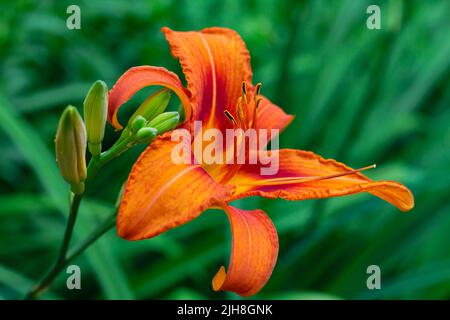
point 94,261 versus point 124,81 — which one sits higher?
point 124,81

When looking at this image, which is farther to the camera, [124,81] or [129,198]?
[124,81]

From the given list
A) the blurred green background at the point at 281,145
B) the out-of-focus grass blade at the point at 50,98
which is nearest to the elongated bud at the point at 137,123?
the blurred green background at the point at 281,145

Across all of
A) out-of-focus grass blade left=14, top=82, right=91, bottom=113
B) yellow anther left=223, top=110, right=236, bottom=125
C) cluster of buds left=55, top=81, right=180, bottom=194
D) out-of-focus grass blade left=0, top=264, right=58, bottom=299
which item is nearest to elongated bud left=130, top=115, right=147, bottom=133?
cluster of buds left=55, top=81, right=180, bottom=194

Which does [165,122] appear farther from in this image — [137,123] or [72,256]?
[72,256]

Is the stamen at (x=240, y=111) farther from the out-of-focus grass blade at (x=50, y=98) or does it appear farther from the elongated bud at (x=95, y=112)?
the out-of-focus grass blade at (x=50, y=98)

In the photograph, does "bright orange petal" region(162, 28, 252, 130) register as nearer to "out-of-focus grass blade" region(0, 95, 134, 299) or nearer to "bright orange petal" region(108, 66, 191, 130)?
"bright orange petal" region(108, 66, 191, 130)

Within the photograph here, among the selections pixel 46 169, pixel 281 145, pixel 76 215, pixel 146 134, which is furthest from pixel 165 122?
pixel 281 145

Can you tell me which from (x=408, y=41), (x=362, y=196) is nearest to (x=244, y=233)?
(x=362, y=196)
